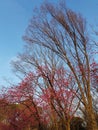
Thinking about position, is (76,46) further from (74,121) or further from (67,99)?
(74,121)

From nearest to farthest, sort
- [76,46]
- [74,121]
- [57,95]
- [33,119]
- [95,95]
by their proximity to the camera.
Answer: [57,95] < [76,46] < [33,119] < [74,121] < [95,95]

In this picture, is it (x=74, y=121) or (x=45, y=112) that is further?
(x=74, y=121)

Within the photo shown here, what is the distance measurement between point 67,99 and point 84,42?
369 cm

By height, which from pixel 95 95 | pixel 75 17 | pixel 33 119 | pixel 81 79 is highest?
pixel 75 17

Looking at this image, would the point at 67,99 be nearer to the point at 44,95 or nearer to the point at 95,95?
the point at 44,95

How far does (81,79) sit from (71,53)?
1.78 meters

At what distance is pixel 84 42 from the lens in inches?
618

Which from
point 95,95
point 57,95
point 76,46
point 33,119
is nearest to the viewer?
point 57,95

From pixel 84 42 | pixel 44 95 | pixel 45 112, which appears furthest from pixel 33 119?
pixel 84 42

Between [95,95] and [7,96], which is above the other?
[95,95]

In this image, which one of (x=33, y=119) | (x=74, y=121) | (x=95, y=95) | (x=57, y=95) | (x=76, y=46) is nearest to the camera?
(x=57, y=95)

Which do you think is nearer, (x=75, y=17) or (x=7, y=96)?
(x=7, y=96)

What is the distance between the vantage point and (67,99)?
14.7m

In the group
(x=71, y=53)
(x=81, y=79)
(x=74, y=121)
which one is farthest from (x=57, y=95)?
(x=74, y=121)
